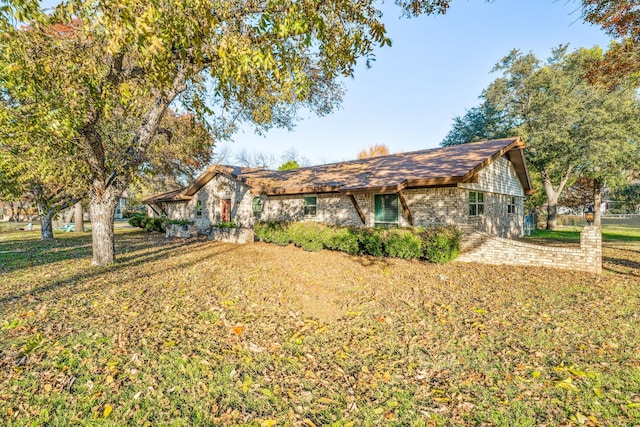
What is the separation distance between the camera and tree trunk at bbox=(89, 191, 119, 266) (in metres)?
8.95

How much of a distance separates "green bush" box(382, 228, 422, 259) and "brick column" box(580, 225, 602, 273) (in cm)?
441

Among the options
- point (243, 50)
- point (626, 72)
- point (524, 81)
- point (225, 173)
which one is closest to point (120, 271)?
point (243, 50)

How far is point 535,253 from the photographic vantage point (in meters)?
9.22

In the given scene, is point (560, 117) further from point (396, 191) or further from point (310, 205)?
point (310, 205)

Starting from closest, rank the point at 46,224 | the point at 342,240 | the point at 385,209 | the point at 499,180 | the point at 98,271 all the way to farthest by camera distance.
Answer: the point at 98,271 → the point at 342,240 → the point at 385,209 → the point at 499,180 → the point at 46,224

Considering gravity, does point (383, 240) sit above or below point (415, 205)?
below

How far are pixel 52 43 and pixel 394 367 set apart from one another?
31.0 ft

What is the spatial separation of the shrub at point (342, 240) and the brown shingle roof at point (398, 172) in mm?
1765

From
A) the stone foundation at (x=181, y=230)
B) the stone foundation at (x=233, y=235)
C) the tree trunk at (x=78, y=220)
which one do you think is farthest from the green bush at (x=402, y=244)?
the tree trunk at (x=78, y=220)

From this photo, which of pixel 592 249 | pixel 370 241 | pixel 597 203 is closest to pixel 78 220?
pixel 370 241

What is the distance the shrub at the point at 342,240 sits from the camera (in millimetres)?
10945

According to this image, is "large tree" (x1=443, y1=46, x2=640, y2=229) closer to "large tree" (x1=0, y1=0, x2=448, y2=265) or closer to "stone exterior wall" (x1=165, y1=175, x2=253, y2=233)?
"large tree" (x1=0, y1=0, x2=448, y2=265)

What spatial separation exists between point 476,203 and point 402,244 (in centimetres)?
492

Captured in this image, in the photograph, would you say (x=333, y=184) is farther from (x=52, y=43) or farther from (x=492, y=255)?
(x=52, y=43)
